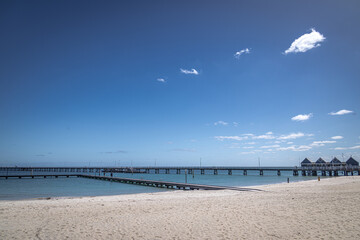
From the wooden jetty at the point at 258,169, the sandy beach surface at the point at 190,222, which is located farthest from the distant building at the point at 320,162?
the sandy beach surface at the point at 190,222

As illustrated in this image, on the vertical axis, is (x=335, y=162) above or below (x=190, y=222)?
below

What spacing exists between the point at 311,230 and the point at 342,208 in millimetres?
4196

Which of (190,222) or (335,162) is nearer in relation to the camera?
(190,222)

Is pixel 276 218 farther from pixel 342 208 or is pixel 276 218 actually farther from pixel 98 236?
pixel 98 236

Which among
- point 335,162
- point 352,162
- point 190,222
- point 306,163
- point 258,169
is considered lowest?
point 258,169

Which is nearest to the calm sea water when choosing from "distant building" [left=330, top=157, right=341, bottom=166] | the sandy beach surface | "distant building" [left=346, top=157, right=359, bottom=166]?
the sandy beach surface

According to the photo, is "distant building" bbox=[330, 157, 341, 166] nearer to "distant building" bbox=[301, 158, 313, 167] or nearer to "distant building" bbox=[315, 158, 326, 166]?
"distant building" bbox=[315, 158, 326, 166]

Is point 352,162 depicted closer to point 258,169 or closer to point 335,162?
point 335,162

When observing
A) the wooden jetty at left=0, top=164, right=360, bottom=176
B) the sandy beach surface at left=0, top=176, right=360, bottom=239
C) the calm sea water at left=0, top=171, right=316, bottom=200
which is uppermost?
the sandy beach surface at left=0, top=176, right=360, bottom=239

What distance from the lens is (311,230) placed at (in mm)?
6879

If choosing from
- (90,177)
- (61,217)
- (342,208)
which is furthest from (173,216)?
(90,177)

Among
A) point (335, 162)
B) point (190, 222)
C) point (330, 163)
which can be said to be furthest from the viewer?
point (335, 162)

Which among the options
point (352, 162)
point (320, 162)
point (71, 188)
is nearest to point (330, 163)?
point (320, 162)

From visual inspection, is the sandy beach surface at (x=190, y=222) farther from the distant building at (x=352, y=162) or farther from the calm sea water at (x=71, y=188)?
the distant building at (x=352, y=162)
